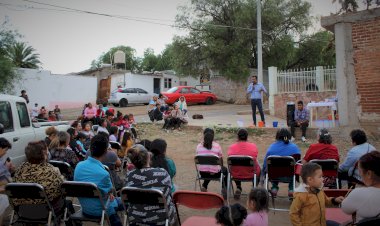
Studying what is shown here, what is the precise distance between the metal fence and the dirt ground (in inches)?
169

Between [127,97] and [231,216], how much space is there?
2465 centimetres

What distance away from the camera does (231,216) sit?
113 inches

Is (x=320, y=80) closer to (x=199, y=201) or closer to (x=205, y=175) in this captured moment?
(x=205, y=175)

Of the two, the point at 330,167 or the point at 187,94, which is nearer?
the point at 330,167

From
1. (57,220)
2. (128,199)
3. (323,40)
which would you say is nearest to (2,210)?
(57,220)

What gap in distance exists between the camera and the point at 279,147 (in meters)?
5.96

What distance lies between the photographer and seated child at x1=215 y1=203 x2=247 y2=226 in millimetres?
2861

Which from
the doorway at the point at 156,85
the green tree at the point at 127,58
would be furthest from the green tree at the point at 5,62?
the green tree at the point at 127,58

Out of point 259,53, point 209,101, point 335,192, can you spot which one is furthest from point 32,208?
point 209,101

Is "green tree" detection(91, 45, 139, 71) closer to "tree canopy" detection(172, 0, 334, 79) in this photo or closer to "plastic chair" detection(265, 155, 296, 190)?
"tree canopy" detection(172, 0, 334, 79)

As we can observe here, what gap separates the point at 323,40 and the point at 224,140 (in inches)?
798

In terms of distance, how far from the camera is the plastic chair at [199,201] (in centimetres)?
366

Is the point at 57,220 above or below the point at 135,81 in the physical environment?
below

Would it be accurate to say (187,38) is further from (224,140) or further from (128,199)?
(128,199)
